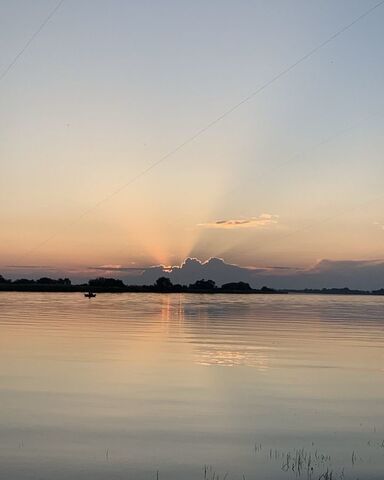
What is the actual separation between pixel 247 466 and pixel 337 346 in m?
25.1

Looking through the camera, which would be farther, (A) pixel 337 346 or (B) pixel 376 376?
(A) pixel 337 346

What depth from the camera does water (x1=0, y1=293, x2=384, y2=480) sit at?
41.0ft

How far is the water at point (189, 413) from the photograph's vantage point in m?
12.5

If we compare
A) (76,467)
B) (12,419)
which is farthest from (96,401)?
(76,467)

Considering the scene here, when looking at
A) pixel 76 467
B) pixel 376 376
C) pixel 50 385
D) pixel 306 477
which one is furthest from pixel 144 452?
pixel 376 376

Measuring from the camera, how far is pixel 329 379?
78.1 feet

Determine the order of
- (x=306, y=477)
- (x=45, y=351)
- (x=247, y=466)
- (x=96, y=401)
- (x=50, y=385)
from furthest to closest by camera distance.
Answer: (x=45, y=351), (x=50, y=385), (x=96, y=401), (x=247, y=466), (x=306, y=477)

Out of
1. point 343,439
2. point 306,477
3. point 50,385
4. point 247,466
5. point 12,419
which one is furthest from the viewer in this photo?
point 50,385

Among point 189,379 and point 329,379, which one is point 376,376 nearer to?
point 329,379

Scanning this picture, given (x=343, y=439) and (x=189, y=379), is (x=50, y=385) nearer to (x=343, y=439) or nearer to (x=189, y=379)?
(x=189, y=379)

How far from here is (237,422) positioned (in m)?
16.4

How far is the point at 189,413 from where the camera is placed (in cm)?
1720

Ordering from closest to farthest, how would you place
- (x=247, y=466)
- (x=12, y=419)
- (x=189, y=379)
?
(x=247, y=466), (x=12, y=419), (x=189, y=379)

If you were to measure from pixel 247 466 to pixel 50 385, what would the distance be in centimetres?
1057
